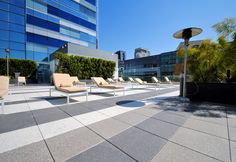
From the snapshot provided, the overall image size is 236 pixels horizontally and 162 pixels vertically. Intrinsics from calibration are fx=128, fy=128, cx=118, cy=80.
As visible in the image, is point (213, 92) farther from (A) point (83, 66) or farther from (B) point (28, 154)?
(A) point (83, 66)

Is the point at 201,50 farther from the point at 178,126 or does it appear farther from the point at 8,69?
the point at 8,69

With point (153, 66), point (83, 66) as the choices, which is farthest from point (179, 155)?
point (153, 66)

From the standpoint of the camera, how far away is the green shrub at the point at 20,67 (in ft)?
51.1

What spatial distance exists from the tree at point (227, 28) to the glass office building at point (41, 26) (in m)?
19.3

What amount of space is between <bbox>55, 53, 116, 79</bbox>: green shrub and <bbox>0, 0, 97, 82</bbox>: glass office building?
18.3 feet

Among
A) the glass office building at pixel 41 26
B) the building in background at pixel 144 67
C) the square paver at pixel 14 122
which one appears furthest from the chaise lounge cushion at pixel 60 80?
the building in background at pixel 144 67

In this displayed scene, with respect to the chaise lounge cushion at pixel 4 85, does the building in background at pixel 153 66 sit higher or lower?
higher

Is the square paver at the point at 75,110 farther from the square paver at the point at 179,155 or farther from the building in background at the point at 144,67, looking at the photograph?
the building in background at the point at 144,67

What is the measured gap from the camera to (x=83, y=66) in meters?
16.1

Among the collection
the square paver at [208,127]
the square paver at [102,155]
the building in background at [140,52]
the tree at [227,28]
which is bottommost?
the square paver at [102,155]

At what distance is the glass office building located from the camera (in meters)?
19.1

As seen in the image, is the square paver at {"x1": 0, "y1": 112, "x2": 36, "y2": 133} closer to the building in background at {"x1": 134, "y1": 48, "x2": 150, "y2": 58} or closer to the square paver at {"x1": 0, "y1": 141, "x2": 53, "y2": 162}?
the square paver at {"x1": 0, "y1": 141, "x2": 53, "y2": 162}

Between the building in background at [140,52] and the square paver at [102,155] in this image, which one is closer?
the square paver at [102,155]

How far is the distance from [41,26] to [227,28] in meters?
25.9
